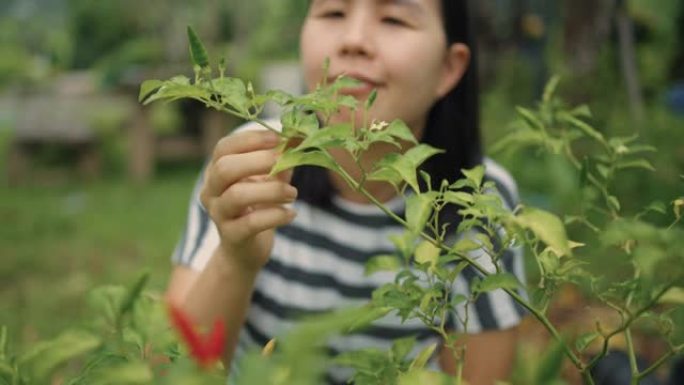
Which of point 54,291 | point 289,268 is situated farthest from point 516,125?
point 54,291

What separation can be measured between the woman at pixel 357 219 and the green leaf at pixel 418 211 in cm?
42

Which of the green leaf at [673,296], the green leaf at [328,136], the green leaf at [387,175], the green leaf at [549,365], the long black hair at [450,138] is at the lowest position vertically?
the long black hair at [450,138]

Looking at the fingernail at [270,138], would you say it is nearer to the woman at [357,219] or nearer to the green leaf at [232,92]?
the woman at [357,219]

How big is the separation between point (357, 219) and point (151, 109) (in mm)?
4631

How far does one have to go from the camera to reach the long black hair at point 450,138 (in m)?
1.44

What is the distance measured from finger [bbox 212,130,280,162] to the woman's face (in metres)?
0.23

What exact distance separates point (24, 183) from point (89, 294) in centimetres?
483

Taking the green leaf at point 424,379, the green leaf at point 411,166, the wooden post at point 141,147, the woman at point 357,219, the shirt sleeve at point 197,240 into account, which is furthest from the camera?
the wooden post at point 141,147

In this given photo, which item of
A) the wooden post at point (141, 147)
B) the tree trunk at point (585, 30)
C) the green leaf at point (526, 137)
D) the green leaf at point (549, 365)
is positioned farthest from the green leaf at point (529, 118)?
the wooden post at point (141, 147)

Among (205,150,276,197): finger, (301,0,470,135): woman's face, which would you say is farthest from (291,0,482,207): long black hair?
(205,150,276,197): finger

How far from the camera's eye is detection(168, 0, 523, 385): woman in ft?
3.86

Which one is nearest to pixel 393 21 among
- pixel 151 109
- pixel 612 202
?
pixel 612 202

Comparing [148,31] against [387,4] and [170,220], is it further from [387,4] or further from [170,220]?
[387,4]

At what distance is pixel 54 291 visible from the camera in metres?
3.21
